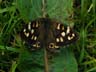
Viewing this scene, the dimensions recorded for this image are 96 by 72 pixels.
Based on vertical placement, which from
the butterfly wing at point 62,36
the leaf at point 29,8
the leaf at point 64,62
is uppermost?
the leaf at point 29,8

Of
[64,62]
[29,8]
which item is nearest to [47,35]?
[64,62]

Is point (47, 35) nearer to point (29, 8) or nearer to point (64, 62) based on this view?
point (64, 62)

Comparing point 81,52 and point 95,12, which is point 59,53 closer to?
point 81,52

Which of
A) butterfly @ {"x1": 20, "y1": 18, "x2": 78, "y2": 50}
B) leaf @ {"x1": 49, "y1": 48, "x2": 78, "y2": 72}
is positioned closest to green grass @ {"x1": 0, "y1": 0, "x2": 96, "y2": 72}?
leaf @ {"x1": 49, "y1": 48, "x2": 78, "y2": 72}

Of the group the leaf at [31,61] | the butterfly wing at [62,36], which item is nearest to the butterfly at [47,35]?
the butterfly wing at [62,36]

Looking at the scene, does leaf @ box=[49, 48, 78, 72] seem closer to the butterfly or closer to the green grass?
A: the green grass

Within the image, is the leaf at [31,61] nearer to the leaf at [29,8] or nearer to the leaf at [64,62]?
the leaf at [64,62]

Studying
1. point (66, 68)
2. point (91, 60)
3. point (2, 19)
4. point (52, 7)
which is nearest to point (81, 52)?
point (91, 60)
